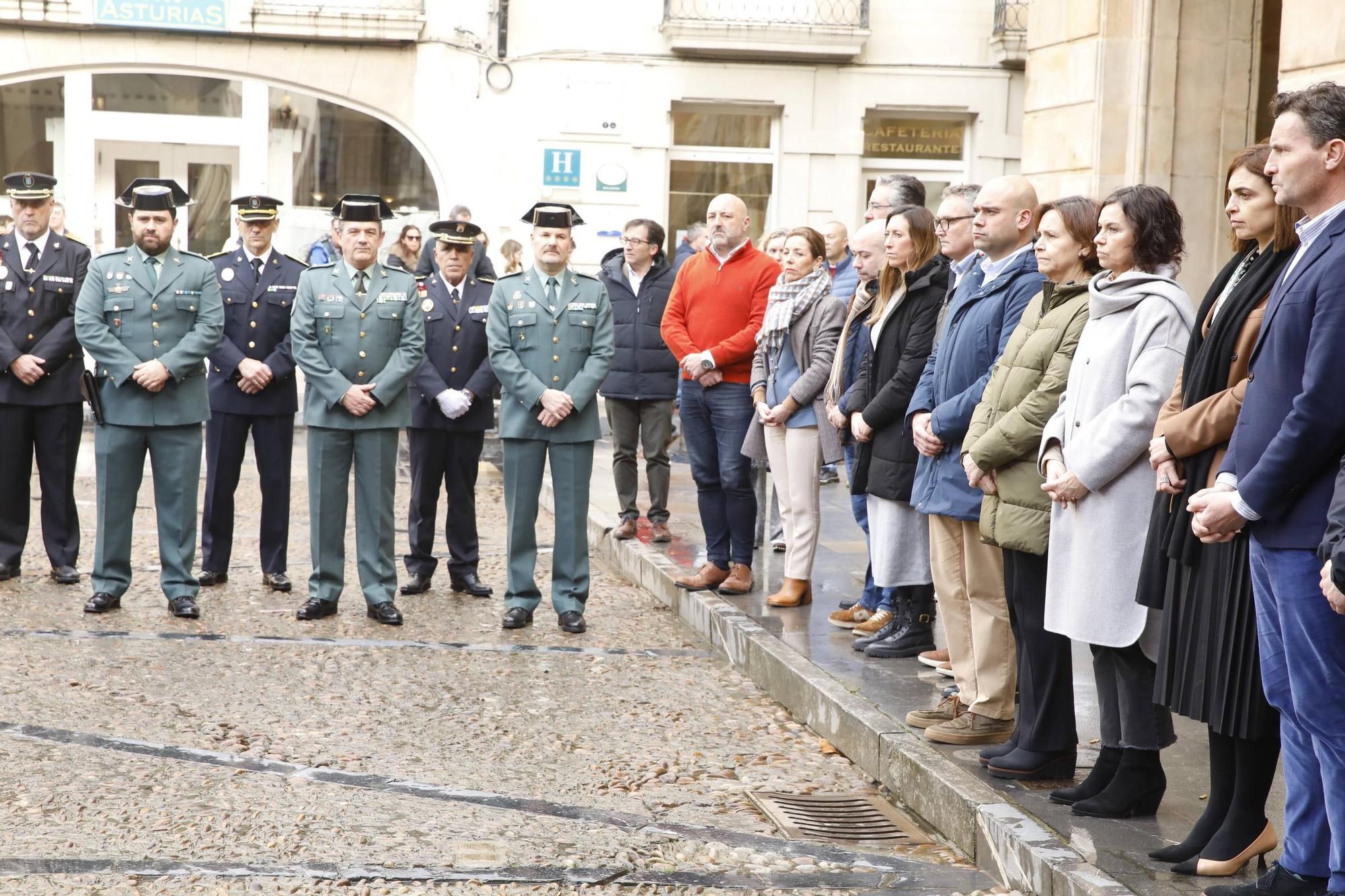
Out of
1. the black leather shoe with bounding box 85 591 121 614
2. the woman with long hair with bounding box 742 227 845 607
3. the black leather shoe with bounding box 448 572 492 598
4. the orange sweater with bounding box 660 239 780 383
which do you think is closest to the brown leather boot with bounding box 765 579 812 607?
the woman with long hair with bounding box 742 227 845 607

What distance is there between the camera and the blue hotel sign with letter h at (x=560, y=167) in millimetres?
20828

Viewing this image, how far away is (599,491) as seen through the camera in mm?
12203

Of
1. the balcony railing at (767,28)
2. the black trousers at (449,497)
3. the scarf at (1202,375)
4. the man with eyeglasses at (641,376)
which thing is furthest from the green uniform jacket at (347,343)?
the balcony railing at (767,28)

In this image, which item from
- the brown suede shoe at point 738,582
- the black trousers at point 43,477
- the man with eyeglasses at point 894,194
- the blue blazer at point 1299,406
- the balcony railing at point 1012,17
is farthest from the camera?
the balcony railing at point 1012,17

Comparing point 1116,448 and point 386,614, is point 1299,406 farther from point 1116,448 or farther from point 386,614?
point 386,614

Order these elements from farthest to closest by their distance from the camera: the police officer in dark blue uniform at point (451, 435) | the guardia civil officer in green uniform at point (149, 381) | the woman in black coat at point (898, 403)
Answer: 1. the police officer in dark blue uniform at point (451, 435)
2. the guardia civil officer in green uniform at point (149, 381)
3. the woman in black coat at point (898, 403)

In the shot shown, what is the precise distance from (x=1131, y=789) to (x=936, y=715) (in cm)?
113

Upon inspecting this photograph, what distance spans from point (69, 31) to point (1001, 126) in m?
12.0

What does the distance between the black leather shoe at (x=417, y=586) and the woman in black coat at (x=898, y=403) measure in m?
2.88

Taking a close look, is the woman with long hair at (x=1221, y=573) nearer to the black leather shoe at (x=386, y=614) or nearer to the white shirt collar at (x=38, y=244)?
the black leather shoe at (x=386, y=614)

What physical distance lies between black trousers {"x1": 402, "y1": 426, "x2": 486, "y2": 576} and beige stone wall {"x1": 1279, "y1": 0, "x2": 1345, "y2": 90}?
15.2ft

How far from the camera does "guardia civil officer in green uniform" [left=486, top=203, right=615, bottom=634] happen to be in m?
8.03

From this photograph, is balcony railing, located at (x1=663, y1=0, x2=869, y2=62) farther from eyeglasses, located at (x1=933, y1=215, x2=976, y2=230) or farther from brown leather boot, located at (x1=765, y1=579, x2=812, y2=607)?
eyeglasses, located at (x1=933, y1=215, x2=976, y2=230)

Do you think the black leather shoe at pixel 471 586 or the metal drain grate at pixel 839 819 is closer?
the metal drain grate at pixel 839 819
